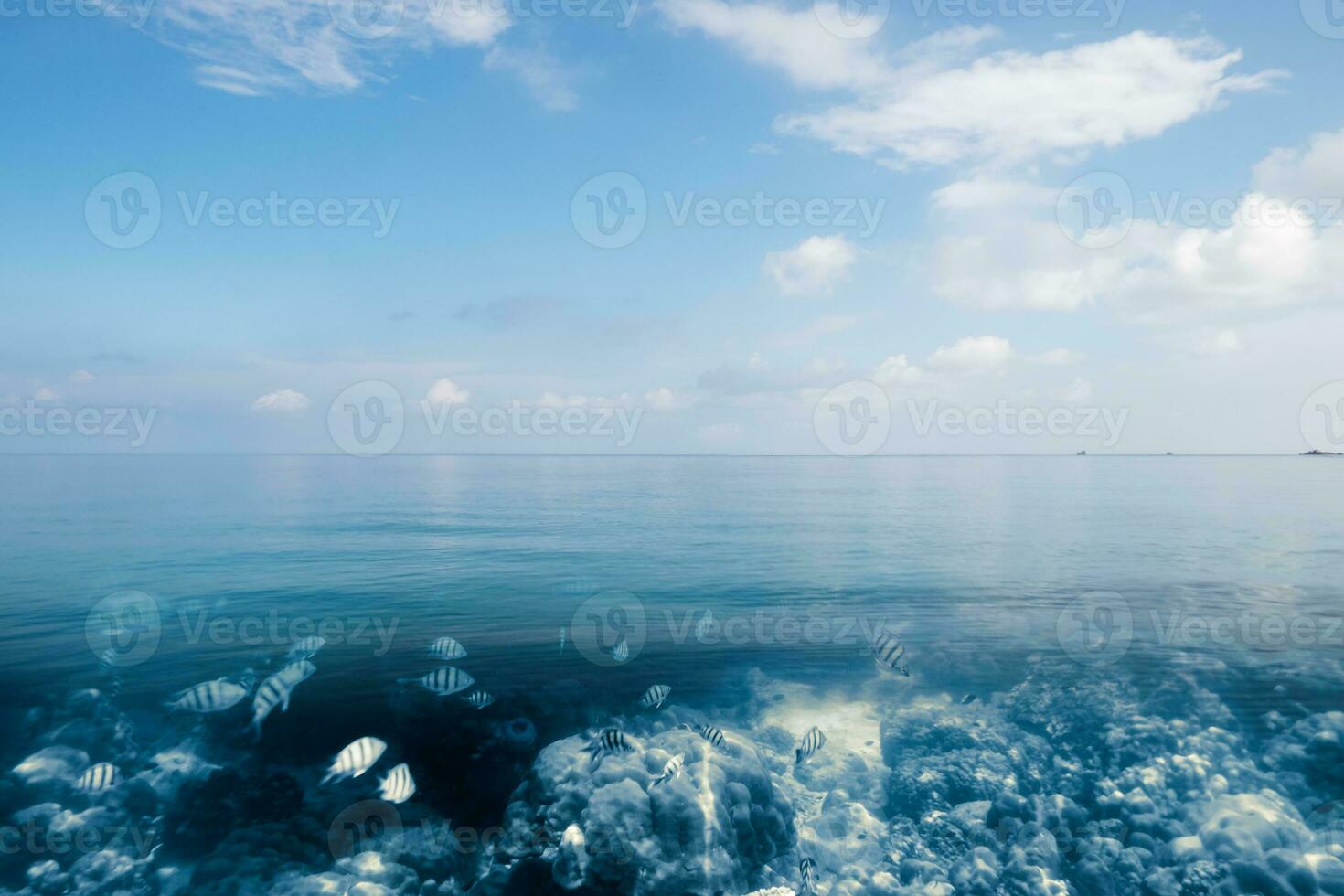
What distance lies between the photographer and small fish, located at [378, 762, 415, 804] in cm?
1152

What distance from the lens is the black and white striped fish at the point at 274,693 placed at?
12.8m

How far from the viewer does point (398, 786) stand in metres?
11.5

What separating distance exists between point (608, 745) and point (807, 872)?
3.78 meters

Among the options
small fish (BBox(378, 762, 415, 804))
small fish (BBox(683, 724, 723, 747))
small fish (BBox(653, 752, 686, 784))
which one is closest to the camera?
small fish (BBox(378, 762, 415, 804))

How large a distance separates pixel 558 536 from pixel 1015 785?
2097cm

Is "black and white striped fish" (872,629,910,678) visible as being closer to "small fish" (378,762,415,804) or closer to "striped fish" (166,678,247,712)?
"small fish" (378,762,415,804)

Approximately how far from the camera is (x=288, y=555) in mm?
25406

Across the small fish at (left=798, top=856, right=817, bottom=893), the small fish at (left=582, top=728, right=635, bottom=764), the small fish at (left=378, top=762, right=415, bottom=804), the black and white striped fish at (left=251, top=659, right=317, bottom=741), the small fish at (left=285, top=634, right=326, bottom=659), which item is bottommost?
the small fish at (left=798, top=856, right=817, bottom=893)

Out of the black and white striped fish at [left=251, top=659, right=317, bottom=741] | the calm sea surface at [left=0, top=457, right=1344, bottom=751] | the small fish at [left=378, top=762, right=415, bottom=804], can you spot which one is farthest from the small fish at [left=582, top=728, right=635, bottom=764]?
the black and white striped fish at [left=251, top=659, right=317, bottom=741]

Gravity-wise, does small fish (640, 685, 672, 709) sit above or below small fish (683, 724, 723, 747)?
above

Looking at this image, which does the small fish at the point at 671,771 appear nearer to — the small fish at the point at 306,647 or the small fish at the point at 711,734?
the small fish at the point at 711,734

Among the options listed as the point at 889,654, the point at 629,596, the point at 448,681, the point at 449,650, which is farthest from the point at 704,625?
the point at 448,681

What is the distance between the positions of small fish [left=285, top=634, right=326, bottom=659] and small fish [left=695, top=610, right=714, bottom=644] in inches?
307

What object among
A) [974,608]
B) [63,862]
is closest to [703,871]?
[63,862]
